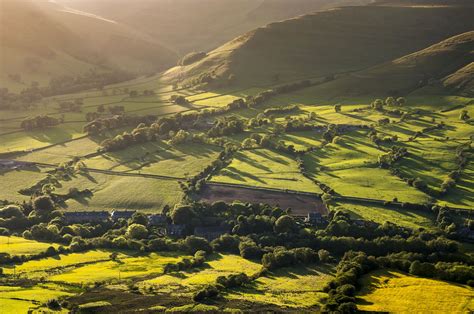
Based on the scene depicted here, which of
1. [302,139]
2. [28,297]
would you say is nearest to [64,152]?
[302,139]

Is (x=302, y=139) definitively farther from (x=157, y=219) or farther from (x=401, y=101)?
(x=157, y=219)

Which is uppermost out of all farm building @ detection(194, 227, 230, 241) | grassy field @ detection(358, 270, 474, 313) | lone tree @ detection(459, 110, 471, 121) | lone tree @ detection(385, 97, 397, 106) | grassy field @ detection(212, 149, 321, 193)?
lone tree @ detection(385, 97, 397, 106)

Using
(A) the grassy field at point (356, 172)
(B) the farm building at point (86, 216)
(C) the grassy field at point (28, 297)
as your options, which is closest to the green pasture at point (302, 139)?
(A) the grassy field at point (356, 172)

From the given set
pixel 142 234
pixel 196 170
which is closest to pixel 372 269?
pixel 142 234

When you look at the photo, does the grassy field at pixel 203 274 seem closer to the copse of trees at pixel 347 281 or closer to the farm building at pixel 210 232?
the farm building at pixel 210 232

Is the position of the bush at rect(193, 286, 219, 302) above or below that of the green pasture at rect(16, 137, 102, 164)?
below

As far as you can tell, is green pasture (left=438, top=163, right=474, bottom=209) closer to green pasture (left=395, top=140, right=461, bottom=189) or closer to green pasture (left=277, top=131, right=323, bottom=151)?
green pasture (left=395, top=140, right=461, bottom=189)

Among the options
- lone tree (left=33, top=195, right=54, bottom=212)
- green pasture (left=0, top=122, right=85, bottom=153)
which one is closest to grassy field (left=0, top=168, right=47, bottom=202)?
lone tree (left=33, top=195, right=54, bottom=212)
